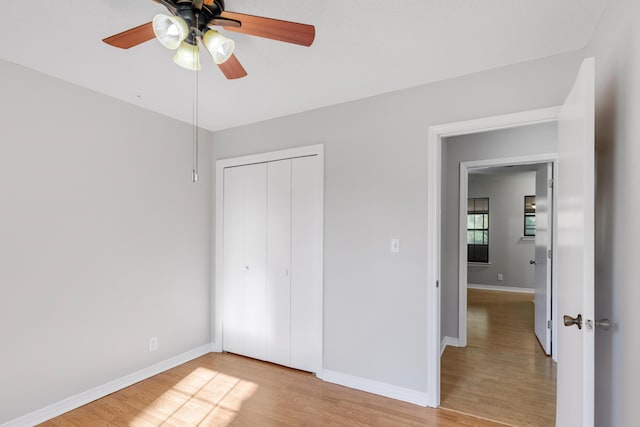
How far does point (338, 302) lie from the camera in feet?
9.12

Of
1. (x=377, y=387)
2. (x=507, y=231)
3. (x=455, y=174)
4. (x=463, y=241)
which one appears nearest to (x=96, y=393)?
(x=377, y=387)

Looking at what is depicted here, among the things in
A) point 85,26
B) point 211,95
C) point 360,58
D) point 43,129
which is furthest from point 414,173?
point 43,129

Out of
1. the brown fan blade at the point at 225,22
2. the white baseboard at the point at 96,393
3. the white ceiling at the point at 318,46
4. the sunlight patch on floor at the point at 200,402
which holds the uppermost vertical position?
the white ceiling at the point at 318,46

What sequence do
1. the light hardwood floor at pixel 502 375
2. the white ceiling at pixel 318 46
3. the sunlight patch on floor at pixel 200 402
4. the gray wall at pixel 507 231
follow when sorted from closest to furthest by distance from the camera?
the white ceiling at pixel 318 46, the sunlight patch on floor at pixel 200 402, the light hardwood floor at pixel 502 375, the gray wall at pixel 507 231

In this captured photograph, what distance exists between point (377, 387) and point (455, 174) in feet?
8.18

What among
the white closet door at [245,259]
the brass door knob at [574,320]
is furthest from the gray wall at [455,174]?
the brass door knob at [574,320]

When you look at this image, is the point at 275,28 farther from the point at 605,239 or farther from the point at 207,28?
the point at 605,239

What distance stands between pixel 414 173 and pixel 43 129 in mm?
2708

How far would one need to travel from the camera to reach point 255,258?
3.27 metres

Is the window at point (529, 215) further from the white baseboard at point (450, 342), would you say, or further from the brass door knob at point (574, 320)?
the brass door knob at point (574, 320)

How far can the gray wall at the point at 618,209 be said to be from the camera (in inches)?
47.9

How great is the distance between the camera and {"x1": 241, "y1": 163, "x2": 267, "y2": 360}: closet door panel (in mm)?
3225

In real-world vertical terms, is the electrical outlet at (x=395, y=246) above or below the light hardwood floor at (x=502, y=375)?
above

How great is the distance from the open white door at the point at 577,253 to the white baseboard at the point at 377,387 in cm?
91
